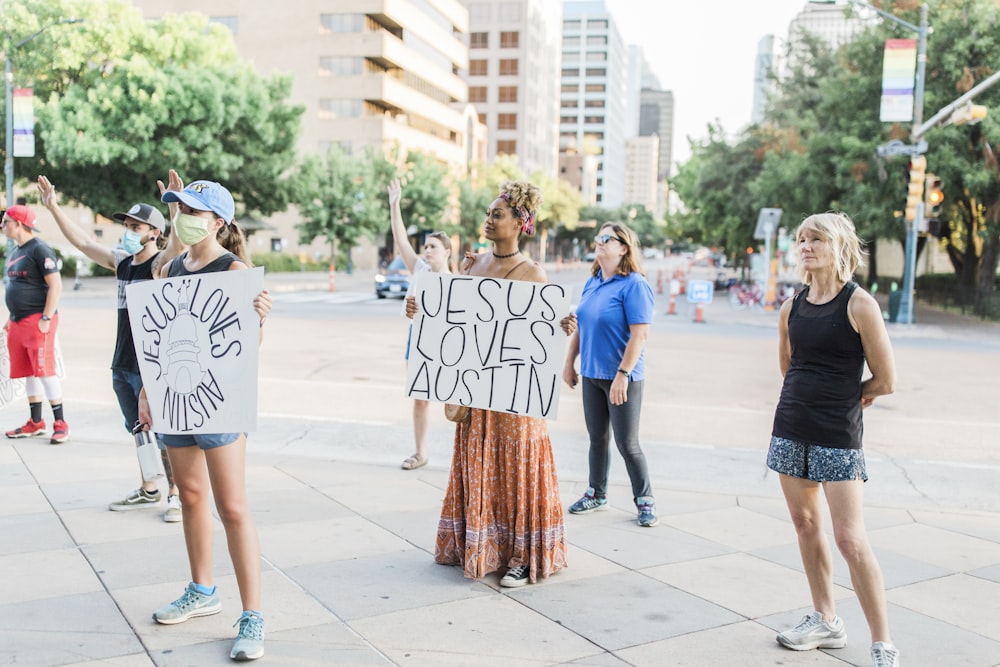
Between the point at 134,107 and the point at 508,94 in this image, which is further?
the point at 508,94

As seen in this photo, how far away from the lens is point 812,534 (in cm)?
404

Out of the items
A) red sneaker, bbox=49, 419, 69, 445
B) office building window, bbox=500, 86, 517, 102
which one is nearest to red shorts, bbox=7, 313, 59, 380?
red sneaker, bbox=49, 419, 69, 445

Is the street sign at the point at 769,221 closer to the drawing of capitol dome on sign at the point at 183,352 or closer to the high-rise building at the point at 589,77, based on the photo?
the drawing of capitol dome on sign at the point at 183,352

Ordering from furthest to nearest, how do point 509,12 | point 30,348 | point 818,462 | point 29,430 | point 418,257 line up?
1. point 509,12
2. point 29,430
3. point 30,348
4. point 418,257
5. point 818,462

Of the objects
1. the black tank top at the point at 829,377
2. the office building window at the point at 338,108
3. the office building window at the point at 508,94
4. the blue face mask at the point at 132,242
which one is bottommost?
the black tank top at the point at 829,377

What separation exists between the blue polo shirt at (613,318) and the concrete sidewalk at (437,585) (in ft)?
3.39

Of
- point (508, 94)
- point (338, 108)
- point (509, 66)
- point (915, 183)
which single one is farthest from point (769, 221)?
point (509, 66)

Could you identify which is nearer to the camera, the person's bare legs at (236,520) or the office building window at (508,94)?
the person's bare legs at (236,520)

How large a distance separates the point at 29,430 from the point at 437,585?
16.5 ft

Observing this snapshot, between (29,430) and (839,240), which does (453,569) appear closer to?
(839,240)

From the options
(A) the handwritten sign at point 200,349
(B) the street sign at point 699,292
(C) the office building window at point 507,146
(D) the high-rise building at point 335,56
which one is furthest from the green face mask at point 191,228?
(C) the office building window at point 507,146

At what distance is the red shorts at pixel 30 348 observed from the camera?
764cm

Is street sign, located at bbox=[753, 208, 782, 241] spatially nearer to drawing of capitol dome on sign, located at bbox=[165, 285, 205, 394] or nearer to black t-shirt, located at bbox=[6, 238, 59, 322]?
black t-shirt, located at bbox=[6, 238, 59, 322]

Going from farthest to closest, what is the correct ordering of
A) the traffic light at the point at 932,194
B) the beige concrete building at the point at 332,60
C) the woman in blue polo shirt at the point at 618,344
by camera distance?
the beige concrete building at the point at 332,60
the traffic light at the point at 932,194
the woman in blue polo shirt at the point at 618,344
